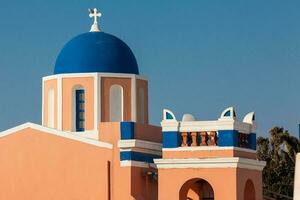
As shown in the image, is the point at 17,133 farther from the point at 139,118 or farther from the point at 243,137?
the point at 243,137

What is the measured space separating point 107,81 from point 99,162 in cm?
295

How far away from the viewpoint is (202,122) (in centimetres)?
2745

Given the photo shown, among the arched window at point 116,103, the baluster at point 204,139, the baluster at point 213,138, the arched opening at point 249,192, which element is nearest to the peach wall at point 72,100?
the arched window at point 116,103

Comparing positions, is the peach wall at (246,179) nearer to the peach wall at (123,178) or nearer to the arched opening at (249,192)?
the arched opening at (249,192)

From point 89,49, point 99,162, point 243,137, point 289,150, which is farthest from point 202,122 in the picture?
point 289,150

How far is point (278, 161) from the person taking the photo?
45.2 meters

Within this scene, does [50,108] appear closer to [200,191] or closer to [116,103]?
[116,103]

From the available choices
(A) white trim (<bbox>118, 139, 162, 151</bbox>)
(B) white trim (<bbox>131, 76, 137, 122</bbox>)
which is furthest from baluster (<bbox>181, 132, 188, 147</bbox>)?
(B) white trim (<bbox>131, 76, 137, 122</bbox>)

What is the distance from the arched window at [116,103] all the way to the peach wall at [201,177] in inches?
139

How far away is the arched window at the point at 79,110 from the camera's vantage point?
30266 mm

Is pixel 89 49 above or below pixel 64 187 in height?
above

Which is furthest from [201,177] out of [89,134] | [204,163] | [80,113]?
[80,113]

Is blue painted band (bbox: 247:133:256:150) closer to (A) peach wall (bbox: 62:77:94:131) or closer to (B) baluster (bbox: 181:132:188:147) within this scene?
(B) baluster (bbox: 181:132:188:147)

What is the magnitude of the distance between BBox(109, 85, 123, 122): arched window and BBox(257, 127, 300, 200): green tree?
12581 mm
